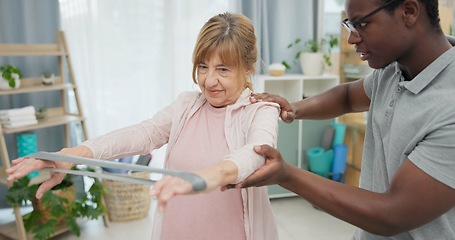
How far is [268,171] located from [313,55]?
8.74 feet

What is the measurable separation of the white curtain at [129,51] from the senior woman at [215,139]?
76.4 inches

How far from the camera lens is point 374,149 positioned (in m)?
1.20

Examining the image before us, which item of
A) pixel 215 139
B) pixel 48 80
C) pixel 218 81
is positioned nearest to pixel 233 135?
pixel 215 139

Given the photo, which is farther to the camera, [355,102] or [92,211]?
[92,211]

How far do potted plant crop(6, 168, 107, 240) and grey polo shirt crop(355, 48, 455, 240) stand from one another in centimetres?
205

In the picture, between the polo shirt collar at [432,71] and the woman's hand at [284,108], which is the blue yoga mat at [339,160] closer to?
the woman's hand at [284,108]

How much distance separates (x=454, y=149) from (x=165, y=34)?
9.06ft

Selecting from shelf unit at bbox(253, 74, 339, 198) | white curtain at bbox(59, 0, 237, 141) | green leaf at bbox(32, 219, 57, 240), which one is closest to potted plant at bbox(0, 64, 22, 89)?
white curtain at bbox(59, 0, 237, 141)

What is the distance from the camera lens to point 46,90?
2.91 meters

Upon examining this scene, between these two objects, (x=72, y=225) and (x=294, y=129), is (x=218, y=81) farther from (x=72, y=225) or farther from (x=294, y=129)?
(x=294, y=129)

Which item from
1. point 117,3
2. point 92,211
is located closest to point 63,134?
point 92,211

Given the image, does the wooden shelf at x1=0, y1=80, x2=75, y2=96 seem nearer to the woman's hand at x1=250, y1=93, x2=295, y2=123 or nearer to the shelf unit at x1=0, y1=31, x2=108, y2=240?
the shelf unit at x1=0, y1=31, x2=108, y2=240

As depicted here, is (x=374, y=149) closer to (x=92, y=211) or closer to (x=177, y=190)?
(x=177, y=190)

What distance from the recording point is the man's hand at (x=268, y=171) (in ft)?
2.98
